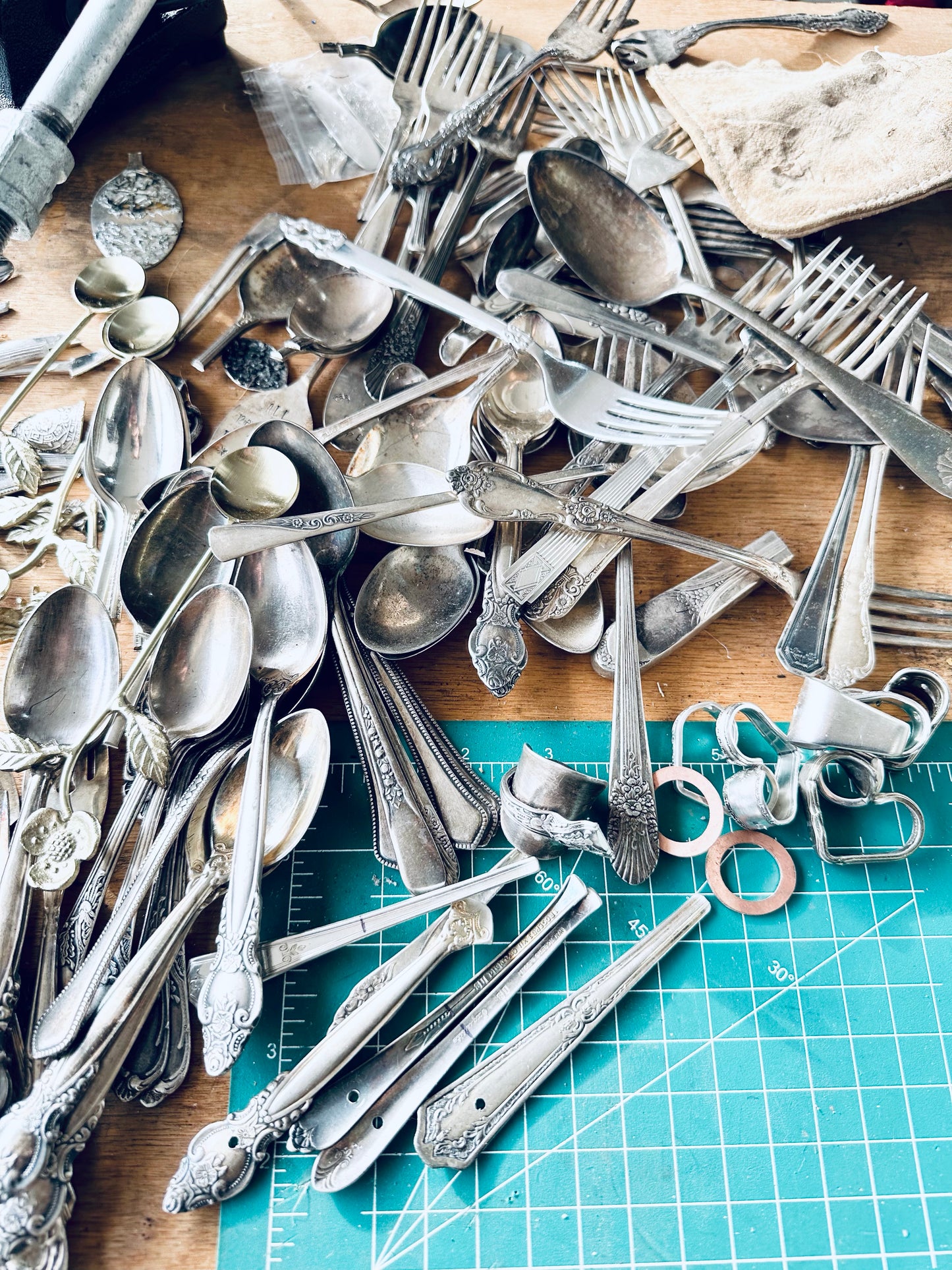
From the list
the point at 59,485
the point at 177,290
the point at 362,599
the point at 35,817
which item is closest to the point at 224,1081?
the point at 35,817

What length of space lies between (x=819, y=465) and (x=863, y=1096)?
1.80 ft

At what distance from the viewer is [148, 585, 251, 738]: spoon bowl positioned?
752mm

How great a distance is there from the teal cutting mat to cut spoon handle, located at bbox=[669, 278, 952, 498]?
29cm

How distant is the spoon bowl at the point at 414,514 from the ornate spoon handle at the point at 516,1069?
36 centimetres

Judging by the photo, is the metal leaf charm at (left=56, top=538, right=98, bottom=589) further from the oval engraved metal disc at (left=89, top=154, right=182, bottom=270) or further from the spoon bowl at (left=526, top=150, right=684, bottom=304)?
the spoon bowl at (left=526, top=150, right=684, bottom=304)

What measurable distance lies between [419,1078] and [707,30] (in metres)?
1.10

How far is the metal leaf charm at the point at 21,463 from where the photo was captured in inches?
33.1

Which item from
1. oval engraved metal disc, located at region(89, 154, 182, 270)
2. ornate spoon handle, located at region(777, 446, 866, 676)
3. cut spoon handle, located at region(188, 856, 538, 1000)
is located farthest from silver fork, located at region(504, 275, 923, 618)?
oval engraved metal disc, located at region(89, 154, 182, 270)

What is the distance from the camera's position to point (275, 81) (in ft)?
3.45

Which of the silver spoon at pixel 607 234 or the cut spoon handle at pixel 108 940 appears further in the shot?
the silver spoon at pixel 607 234

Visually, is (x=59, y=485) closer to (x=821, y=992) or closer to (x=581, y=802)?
(x=581, y=802)

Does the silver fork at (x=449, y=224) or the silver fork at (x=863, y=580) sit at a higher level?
the silver fork at (x=449, y=224)

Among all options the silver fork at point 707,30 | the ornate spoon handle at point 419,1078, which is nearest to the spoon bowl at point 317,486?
the ornate spoon handle at point 419,1078

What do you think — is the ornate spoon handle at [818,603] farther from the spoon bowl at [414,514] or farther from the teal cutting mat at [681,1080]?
the spoon bowl at [414,514]
